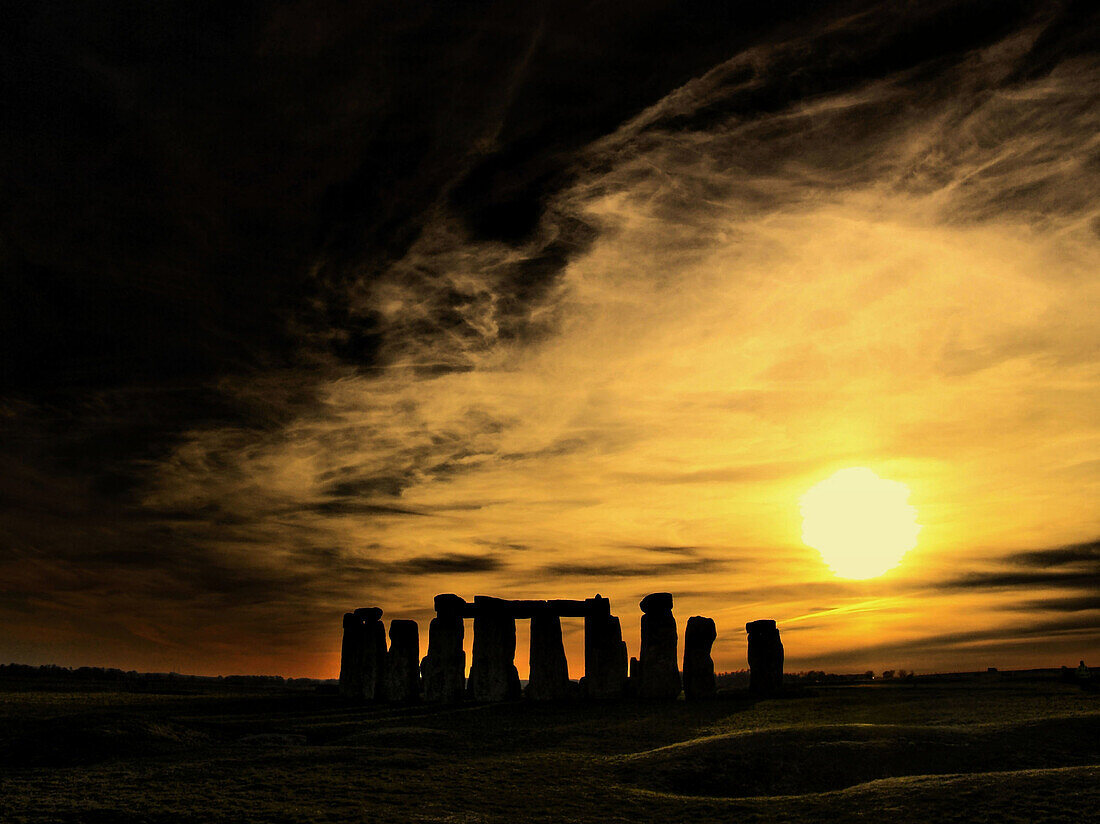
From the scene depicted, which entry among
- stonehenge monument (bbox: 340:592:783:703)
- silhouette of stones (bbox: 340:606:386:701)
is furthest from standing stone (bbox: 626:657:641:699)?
silhouette of stones (bbox: 340:606:386:701)

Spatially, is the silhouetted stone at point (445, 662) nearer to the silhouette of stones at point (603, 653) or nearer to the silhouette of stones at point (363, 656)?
the silhouette of stones at point (363, 656)

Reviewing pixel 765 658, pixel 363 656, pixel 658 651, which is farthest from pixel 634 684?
pixel 363 656

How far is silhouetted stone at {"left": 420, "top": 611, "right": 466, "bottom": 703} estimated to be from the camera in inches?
1422

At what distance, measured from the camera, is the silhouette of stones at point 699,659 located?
33.2 meters


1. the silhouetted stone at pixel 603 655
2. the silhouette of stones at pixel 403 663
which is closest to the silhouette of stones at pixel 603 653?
the silhouetted stone at pixel 603 655

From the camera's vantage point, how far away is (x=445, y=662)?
36406 millimetres

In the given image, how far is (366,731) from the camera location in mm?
22281

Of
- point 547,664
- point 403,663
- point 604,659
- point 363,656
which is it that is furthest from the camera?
point 363,656

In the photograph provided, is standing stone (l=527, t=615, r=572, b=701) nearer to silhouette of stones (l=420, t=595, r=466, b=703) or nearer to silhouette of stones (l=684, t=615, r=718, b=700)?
silhouette of stones (l=420, t=595, r=466, b=703)

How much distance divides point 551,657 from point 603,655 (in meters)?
2.22

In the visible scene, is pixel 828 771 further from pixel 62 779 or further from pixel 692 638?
pixel 692 638

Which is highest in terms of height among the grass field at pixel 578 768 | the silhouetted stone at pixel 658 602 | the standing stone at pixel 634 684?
the silhouetted stone at pixel 658 602

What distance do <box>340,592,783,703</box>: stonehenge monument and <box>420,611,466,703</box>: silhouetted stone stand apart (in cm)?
4

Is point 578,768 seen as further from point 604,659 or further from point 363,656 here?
point 363,656
